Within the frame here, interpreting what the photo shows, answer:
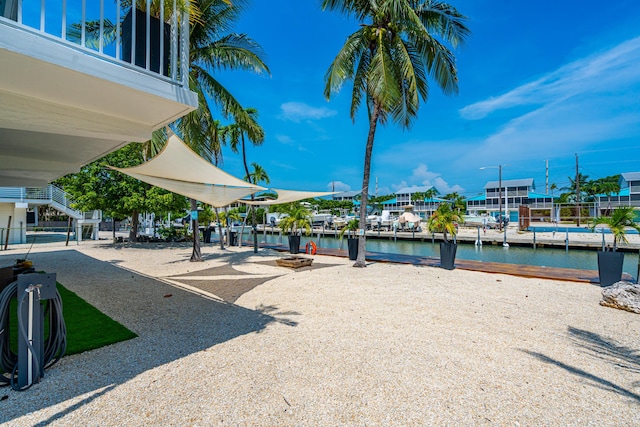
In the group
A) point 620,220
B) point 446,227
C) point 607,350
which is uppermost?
point 620,220

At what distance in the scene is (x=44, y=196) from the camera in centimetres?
A: 1895

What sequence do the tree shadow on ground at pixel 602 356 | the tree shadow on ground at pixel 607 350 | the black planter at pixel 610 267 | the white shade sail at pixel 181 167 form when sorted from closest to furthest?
the tree shadow on ground at pixel 602 356
the tree shadow on ground at pixel 607 350
the white shade sail at pixel 181 167
the black planter at pixel 610 267

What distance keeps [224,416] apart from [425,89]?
962cm

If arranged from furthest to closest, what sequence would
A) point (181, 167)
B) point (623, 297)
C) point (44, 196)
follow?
point (44, 196)
point (181, 167)
point (623, 297)

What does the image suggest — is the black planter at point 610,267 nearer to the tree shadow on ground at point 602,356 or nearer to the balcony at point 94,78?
the tree shadow on ground at point 602,356

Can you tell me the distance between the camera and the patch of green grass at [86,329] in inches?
143

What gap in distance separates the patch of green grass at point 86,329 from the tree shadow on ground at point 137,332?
0.13 m

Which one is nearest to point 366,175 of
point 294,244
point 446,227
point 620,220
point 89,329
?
point 446,227

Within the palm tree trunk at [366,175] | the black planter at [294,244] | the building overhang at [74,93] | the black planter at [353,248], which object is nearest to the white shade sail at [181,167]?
the building overhang at [74,93]

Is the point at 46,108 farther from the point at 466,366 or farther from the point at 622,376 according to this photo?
the point at 622,376

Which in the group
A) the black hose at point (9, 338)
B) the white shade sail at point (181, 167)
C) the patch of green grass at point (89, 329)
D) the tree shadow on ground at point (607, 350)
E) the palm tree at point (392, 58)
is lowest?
the tree shadow on ground at point (607, 350)

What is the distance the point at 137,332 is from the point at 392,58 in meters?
8.60

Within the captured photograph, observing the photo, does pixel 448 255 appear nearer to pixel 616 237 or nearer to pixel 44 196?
pixel 616 237

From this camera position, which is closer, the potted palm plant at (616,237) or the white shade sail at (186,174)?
the white shade sail at (186,174)
